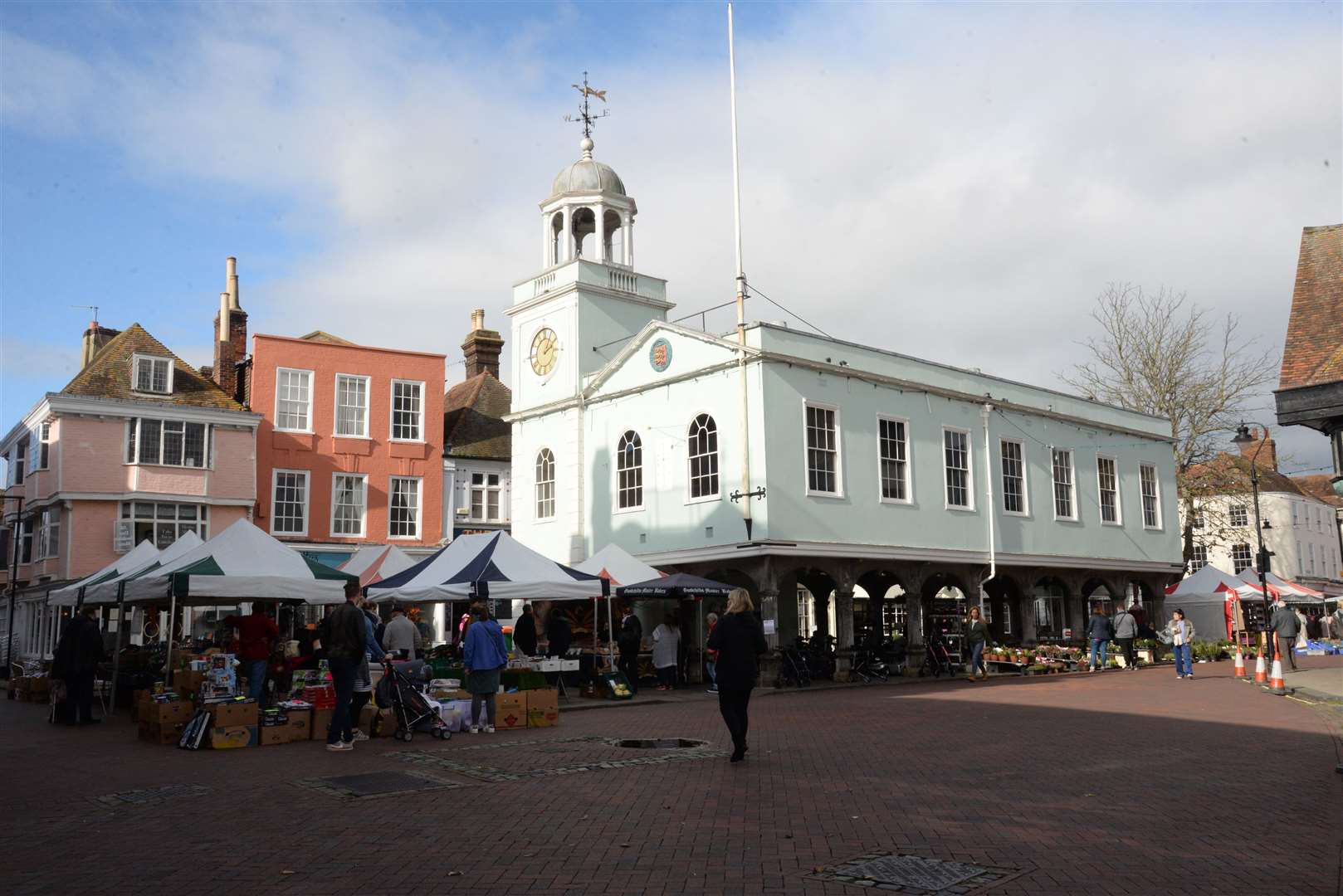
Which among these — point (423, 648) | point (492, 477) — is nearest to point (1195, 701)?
point (423, 648)

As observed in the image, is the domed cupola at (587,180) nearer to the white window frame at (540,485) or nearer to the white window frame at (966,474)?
the white window frame at (540,485)

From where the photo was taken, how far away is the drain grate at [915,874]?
6.29m

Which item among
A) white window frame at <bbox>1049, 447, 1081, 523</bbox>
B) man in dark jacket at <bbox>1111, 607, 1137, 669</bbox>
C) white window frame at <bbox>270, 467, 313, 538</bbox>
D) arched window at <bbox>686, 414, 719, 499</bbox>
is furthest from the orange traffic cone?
white window frame at <bbox>270, 467, 313, 538</bbox>

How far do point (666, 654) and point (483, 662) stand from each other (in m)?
8.62

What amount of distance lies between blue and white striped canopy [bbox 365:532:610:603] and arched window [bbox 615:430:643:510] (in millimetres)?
8837

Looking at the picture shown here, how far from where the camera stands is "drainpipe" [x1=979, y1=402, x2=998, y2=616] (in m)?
28.9

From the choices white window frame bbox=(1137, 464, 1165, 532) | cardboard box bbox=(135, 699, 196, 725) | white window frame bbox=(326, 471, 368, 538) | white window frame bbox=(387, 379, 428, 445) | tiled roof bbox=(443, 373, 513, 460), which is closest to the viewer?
cardboard box bbox=(135, 699, 196, 725)

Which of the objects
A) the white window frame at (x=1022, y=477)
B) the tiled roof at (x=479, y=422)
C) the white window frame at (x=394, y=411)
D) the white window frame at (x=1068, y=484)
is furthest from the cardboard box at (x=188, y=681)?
the white window frame at (x=1068, y=484)

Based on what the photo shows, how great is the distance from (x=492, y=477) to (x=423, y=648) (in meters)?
16.7

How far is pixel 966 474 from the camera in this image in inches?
1158

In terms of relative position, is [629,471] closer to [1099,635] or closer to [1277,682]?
[1099,635]

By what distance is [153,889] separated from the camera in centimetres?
640

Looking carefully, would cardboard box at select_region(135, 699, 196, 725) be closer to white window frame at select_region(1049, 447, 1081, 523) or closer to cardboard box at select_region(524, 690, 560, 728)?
cardboard box at select_region(524, 690, 560, 728)

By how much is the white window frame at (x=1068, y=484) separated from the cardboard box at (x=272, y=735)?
78.9ft
